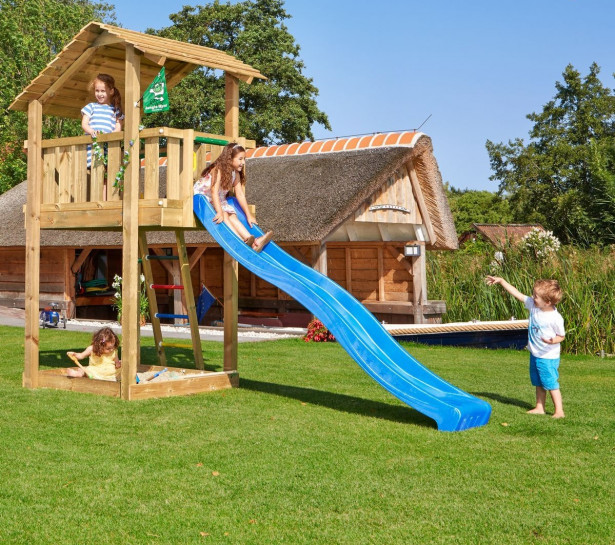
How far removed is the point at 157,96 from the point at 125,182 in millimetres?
986

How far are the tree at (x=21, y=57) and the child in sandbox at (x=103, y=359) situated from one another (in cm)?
2486

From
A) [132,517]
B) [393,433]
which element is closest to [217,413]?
[393,433]

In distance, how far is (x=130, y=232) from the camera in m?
9.14

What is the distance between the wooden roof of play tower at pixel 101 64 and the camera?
370 inches

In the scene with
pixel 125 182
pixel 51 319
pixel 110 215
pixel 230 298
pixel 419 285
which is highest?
pixel 125 182

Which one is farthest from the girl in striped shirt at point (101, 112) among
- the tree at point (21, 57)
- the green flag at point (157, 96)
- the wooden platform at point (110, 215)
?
the tree at point (21, 57)

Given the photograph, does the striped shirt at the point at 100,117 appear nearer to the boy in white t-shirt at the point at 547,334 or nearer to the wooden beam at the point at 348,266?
the boy in white t-shirt at the point at 547,334

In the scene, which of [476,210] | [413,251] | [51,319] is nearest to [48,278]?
[51,319]

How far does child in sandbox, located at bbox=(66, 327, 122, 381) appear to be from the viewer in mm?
9820

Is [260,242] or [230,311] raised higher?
[260,242]

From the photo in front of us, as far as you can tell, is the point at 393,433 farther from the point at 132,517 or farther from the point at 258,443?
the point at 132,517

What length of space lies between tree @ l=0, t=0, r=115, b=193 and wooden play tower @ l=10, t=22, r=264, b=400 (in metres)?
23.4

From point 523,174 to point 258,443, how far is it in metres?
40.7

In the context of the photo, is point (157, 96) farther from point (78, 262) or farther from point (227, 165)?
point (78, 262)
